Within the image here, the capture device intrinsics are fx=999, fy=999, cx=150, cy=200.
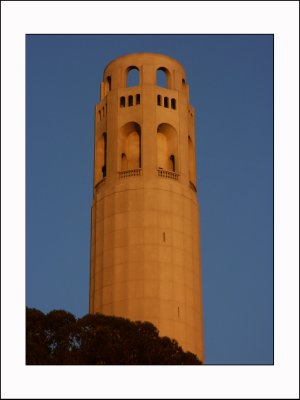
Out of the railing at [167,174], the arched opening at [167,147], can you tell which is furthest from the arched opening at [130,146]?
the railing at [167,174]

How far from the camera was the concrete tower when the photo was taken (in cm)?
6650

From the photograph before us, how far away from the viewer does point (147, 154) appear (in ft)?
232

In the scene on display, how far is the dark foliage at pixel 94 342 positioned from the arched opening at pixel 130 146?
2065 centimetres

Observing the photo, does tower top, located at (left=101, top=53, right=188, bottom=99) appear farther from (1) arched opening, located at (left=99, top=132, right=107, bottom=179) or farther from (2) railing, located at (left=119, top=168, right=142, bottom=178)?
(2) railing, located at (left=119, top=168, right=142, bottom=178)

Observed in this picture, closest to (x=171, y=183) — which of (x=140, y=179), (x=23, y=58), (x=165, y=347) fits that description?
(x=140, y=179)

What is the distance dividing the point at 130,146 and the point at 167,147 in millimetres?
2711

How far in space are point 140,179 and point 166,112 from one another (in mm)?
6073

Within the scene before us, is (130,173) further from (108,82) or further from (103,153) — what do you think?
(108,82)

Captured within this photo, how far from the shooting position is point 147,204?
6881 centimetres

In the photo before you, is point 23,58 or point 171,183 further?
point 171,183

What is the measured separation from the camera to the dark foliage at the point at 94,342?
49.4 m

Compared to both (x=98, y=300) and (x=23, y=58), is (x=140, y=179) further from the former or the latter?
(x=23, y=58)

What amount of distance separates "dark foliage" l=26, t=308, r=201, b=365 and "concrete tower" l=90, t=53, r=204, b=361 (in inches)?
508

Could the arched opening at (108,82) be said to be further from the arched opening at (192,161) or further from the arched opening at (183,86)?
the arched opening at (192,161)
